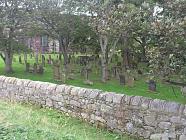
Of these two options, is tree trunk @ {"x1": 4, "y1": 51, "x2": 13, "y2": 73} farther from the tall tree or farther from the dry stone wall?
the dry stone wall

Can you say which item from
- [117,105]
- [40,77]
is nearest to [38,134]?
[117,105]

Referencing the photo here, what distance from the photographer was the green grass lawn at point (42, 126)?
31.5 feet

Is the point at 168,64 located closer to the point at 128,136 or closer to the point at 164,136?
the point at 164,136

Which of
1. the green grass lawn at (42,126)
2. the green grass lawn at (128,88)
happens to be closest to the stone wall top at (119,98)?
the green grass lawn at (42,126)

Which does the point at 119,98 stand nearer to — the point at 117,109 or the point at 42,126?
the point at 117,109

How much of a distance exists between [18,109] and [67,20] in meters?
16.0

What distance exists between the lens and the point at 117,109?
11.2m

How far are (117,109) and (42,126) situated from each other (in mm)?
2187

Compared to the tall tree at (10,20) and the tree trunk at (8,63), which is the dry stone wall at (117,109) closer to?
the tall tree at (10,20)

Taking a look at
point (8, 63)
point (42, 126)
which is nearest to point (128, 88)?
point (42, 126)

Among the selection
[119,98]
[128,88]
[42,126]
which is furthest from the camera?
[128,88]

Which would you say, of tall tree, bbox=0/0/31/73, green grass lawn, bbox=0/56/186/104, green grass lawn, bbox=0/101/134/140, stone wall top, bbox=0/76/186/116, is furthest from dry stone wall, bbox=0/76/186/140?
tall tree, bbox=0/0/31/73

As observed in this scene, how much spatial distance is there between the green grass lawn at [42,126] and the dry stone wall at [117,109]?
29 cm

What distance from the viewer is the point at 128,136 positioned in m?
10.9
